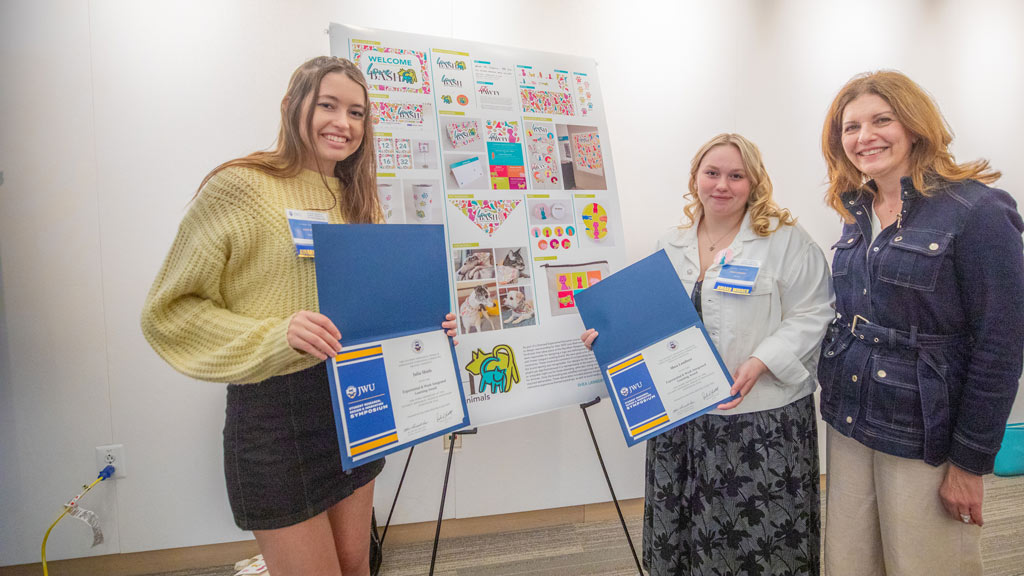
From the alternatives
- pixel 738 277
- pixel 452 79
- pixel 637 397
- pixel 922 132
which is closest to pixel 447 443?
pixel 637 397

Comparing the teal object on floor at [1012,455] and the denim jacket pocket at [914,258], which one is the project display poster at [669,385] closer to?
the denim jacket pocket at [914,258]

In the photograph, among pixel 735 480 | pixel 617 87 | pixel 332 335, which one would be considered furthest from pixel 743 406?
pixel 617 87

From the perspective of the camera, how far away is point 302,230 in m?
1.08

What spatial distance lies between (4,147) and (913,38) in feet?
15.5

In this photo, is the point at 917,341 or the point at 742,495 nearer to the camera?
the point at 917,341

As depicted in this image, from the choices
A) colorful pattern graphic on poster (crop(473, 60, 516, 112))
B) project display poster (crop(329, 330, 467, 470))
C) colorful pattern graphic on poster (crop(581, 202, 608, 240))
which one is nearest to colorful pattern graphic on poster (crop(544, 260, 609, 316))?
colorful pattern graphic on poster (crop(581, 202, 608, 240))

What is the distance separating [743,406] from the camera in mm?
1437

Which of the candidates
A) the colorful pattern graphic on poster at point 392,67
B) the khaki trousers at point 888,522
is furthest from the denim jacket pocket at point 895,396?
the colorful pattern graphic on poster at point 392,67

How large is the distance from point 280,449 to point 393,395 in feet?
0.89

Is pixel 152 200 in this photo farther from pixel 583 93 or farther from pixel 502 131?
pixel 583 93

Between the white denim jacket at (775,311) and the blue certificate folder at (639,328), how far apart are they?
17 cm

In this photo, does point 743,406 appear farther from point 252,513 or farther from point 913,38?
point 913,38

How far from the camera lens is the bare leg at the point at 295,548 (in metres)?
1.03

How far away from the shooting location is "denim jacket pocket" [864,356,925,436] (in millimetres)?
1197
